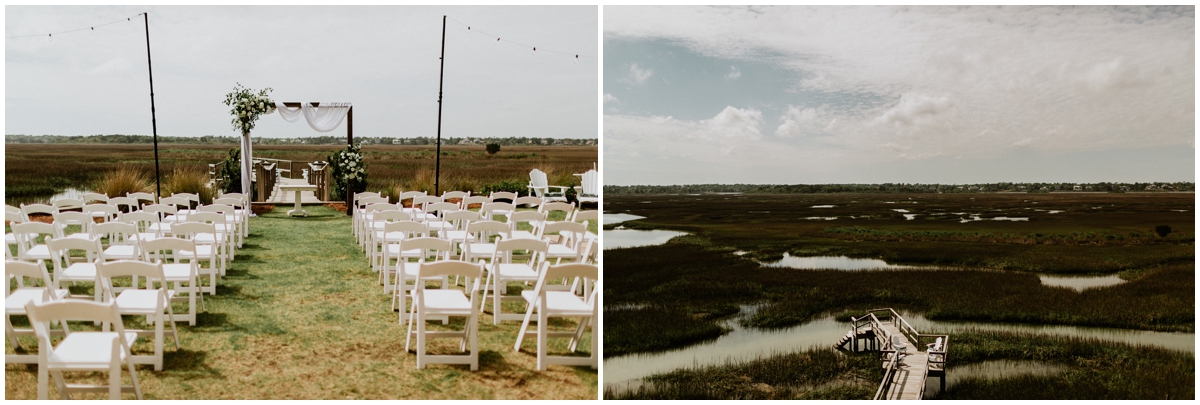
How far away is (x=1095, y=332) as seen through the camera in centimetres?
2070

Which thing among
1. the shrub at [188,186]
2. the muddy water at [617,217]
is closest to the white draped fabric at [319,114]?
the shrub at [188,186]

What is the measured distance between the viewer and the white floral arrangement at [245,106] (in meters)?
12.7

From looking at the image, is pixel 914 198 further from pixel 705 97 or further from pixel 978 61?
pixel 705 97

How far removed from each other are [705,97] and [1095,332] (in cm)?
1445

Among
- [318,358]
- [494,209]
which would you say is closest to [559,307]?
[318,358]

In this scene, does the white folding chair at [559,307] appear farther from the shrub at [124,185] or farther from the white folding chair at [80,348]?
the shrub at [124,185]

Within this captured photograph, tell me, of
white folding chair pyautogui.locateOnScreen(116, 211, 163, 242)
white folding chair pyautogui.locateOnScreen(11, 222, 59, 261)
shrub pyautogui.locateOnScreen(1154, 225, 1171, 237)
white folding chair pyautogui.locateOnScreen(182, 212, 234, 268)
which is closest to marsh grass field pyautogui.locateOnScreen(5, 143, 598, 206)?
white folding chair pyautogui.locateOnScreen(182, 212, 234, 268)

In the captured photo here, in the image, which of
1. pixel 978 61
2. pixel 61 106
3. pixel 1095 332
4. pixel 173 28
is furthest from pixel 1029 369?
pixel 61 106

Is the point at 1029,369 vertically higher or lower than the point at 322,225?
lower

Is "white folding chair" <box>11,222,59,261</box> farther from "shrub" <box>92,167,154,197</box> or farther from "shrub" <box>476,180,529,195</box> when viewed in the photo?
"shrub" <box>476,180,529,195</box>

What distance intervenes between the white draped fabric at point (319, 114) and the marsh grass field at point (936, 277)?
34.0 ft

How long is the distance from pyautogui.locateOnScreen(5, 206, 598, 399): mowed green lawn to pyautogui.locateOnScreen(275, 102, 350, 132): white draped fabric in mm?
6823

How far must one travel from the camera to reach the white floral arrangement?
1270 cm

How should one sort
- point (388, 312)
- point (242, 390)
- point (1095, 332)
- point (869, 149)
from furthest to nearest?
point (869, 149), point (1095, 332), point (388, 312), point (242, 390)
